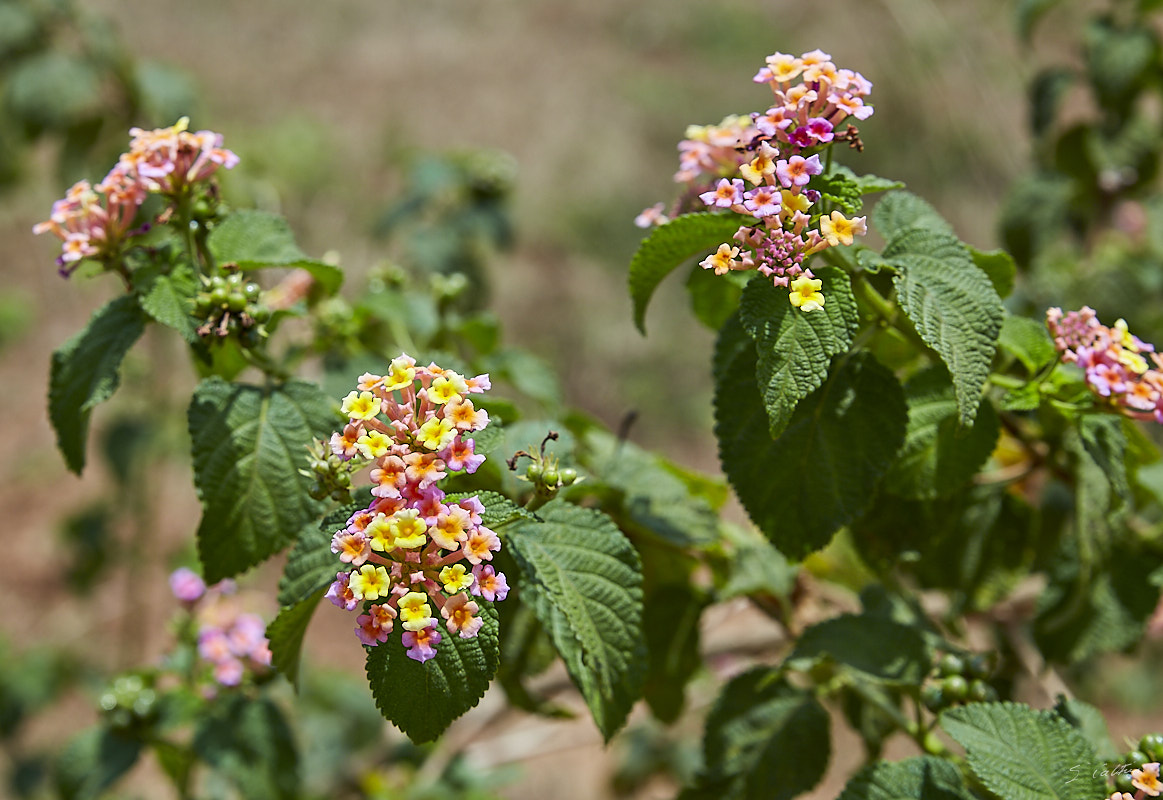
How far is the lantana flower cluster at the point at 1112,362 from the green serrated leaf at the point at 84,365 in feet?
3.77

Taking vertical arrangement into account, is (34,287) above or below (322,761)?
above

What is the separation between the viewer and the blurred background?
9.45 feet

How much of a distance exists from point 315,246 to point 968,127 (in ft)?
12.6

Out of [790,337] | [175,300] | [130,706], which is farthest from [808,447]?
[130,706]

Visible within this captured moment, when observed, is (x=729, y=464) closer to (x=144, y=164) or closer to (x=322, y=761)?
(x=144, y=164)

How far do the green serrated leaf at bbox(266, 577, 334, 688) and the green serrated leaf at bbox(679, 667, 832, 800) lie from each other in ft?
2.14

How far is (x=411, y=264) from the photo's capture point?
8.90 ft

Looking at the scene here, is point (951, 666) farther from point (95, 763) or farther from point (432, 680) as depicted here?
point (95, 763)

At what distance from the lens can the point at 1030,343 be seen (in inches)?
49.3

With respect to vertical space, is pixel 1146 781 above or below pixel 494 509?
below

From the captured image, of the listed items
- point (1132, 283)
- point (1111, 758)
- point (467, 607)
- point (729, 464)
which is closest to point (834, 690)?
point (1111, 758)

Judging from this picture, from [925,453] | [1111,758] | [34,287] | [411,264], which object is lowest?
[1111,758]

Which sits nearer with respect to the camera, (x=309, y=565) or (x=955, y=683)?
(x=309, y=565)

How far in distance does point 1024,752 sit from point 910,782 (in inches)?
5.2
